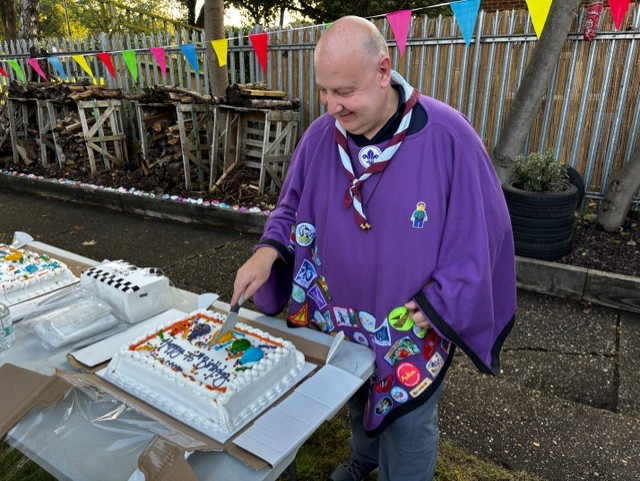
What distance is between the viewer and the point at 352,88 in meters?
1.50

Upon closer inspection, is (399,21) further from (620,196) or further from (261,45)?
(620,196)

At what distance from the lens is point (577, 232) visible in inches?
201

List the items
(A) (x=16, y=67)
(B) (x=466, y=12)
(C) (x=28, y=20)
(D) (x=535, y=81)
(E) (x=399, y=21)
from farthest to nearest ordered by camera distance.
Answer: (C) (x=28, y=20) → (A) (x=16, y=67) → (E) (x=399, y=21) → (B) (x=466, y=12) → (D) (x=535, y=81)

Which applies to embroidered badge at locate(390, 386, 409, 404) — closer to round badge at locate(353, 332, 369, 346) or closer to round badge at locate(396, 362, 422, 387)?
round badge at locate(396, 362, 422, 387)

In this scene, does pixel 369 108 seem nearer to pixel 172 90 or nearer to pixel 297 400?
pixel 297 400

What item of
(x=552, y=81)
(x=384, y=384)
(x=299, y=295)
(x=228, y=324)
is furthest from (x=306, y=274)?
(x=552, y=81)

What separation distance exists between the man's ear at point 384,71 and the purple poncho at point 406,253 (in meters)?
0.17

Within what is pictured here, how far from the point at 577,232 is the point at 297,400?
182 inches

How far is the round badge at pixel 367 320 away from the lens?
5.65 ft

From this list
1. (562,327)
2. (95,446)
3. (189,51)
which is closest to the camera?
(95,446)

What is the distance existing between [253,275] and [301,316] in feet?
0.99

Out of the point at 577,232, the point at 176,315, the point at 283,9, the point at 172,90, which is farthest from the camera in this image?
the point at 283,9

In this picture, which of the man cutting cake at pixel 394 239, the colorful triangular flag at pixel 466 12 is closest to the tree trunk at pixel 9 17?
the colorful triangular flag at pixel 466 12

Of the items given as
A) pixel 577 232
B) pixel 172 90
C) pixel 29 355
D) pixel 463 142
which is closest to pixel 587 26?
pixel 577 232
